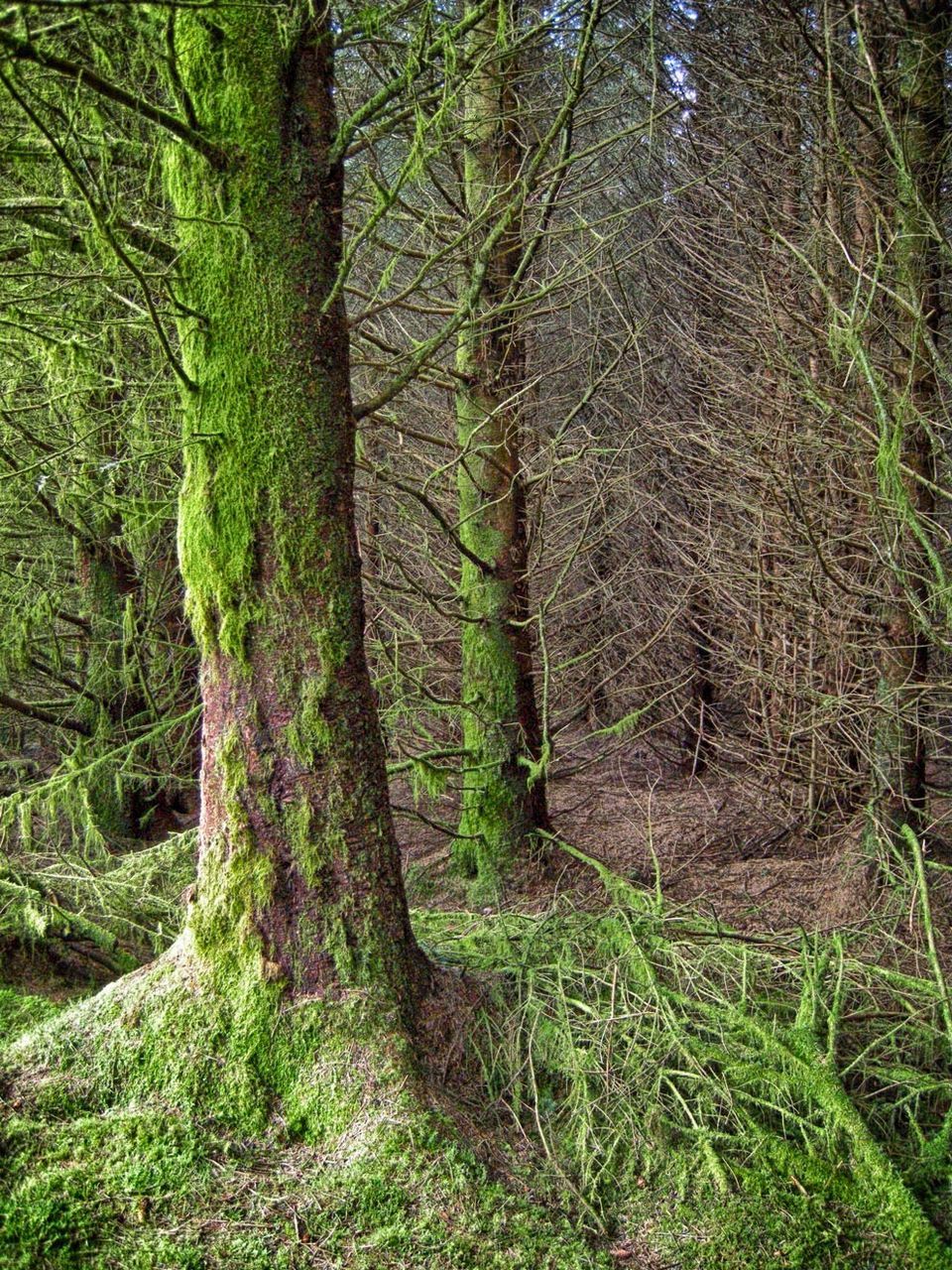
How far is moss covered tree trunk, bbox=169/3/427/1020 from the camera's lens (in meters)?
3.38

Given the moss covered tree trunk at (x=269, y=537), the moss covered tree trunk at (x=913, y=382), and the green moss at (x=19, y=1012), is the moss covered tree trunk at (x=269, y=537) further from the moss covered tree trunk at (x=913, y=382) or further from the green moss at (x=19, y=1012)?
the moss covered tree trunk at (x=913, y=382)

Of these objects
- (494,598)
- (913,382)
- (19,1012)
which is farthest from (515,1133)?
(913,382)

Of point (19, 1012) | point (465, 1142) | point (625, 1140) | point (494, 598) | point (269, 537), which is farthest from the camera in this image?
point (494, 598)

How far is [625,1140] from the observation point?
353 cm

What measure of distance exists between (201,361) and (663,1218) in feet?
10.7

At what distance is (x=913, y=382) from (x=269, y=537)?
4153 mm

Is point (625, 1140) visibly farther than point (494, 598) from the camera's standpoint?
No

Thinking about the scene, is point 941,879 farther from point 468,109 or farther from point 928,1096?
point 468,109

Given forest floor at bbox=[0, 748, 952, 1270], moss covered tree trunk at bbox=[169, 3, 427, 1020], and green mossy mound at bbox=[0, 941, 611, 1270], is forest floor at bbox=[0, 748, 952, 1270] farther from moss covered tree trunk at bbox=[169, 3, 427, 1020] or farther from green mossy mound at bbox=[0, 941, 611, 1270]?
moss covered tree trunk at bbox=[169, 3, 427, 1020]

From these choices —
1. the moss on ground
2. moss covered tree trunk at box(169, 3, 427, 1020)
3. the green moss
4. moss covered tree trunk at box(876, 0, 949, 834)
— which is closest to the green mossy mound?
the moss on ground

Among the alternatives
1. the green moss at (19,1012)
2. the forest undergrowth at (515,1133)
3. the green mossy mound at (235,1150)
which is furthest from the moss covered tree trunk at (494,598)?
the green mossy mound at (235,1150)

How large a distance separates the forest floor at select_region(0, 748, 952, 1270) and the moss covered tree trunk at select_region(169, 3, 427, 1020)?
0.62 meters

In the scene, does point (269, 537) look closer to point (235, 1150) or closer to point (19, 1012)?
point (235, 1150)

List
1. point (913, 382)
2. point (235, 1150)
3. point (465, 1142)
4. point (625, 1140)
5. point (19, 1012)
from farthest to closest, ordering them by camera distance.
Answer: point (913, 382) → point (19, 1012) → point (625, 1140) → point (465, 1142) → point (235, 1150)
